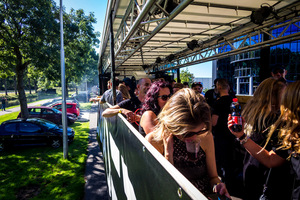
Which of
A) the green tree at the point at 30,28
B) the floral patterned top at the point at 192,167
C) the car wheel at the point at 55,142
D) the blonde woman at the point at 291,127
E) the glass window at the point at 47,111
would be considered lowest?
the car wheel at the point at 55,142

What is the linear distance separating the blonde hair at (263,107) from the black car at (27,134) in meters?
8.43

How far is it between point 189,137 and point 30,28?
Result: 12.1m

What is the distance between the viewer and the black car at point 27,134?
7.71 metres

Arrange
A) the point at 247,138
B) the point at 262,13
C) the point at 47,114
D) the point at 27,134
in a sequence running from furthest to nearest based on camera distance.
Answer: the point at 47,114 → the point at 27,134 → the point at 262,13 → the point at 247,138

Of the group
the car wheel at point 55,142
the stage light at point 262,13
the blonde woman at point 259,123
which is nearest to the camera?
the blonde woman at point 259,123

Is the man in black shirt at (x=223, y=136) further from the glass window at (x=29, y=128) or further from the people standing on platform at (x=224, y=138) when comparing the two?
the glass window at (x=29, y=128)

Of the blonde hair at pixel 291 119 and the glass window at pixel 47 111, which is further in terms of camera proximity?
the glass window at pixel 47 111

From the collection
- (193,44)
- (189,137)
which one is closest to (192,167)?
(189,137)

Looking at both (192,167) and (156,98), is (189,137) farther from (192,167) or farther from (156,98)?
(156,98)

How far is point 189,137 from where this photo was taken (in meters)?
1.33

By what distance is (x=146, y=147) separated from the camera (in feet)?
3.78

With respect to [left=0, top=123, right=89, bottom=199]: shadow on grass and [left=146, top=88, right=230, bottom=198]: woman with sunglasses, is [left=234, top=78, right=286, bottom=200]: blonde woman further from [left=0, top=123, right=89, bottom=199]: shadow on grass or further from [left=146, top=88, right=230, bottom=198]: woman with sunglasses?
[left=0, top=123, right=89, bottom=199]: shadow on grass

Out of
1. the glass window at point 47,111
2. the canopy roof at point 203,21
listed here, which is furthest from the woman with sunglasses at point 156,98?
the glass window at point 47,111

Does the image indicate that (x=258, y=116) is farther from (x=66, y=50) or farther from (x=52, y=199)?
(x=66, y=50)
